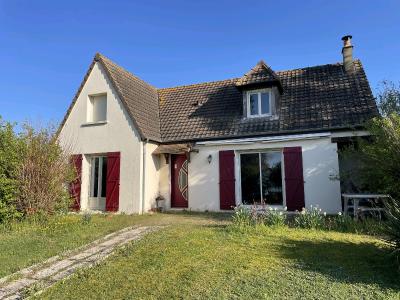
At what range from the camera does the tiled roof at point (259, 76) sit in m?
14.8

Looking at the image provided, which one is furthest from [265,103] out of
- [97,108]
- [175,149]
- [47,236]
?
[47,236]

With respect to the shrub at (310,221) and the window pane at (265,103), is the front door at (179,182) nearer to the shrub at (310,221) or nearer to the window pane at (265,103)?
the window pane at (265,103)

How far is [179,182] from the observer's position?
15.7 meters

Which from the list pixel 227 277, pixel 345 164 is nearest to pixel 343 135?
pixel 345 164

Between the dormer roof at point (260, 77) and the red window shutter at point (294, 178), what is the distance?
11.2 feet

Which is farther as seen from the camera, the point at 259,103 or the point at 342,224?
the point at 259,103

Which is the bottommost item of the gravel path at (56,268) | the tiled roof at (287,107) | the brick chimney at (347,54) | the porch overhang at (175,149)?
the gravel path at (56,268)

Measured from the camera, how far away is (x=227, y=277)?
558 cm

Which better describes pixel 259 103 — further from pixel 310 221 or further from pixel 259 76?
pixel 310 221

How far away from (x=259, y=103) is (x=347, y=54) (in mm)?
5428

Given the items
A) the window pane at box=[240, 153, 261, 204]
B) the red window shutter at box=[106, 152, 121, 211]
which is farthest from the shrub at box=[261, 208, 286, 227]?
the red window shutter at box=[106, 152, 121, 211]

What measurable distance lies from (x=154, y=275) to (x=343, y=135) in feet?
33.3

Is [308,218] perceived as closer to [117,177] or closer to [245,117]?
[245,117]

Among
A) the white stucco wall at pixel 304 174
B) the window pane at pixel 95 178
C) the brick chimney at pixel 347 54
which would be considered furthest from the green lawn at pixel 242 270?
the brick chimney at pixel 347 54
